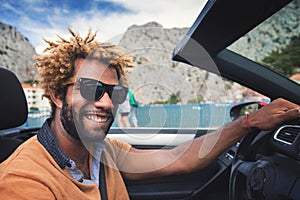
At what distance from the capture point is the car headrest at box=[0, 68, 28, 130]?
179 centimetres

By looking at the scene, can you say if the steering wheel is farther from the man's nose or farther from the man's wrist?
the man's nose

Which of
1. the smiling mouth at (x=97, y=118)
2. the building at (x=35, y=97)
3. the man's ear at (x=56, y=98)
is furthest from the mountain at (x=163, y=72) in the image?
the building at (x=35, y=97)

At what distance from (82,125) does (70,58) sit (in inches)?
12.8

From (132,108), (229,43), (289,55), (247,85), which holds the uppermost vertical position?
(229,43)

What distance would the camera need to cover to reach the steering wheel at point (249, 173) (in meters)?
1.54

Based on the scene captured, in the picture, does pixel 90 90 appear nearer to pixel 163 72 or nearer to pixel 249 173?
pixel 163 72

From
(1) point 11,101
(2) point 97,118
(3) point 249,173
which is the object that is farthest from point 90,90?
(3) point 249,173

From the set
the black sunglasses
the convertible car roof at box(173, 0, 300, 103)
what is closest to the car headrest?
the black sunglasses

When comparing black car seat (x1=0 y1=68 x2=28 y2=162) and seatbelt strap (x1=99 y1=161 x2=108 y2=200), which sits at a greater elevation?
black car seat (x1=0 y1=68 x2=28 y2=162)

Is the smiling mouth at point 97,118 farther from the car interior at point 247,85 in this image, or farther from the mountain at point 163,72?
the car interior at point 247,85

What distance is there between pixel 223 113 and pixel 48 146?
2.69ft

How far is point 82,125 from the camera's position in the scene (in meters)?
1.40

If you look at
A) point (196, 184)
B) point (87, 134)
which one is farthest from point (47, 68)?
point (196, 184)

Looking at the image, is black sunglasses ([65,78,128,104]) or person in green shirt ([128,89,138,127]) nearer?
black sunglasses ([65,78,128,104])
